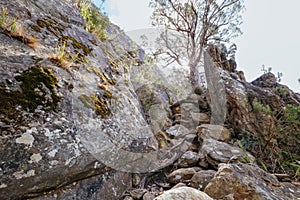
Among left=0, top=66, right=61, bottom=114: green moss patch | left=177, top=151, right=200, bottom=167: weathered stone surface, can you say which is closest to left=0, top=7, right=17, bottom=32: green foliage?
left=0, top=66, right=61, bottom=114: green moss patch

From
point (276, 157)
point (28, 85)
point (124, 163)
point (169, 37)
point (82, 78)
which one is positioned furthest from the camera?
point (169, 37)

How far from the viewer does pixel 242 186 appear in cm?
192

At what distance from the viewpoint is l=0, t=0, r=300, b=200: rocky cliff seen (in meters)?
1.54

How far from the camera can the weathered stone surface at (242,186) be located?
1.88 meters

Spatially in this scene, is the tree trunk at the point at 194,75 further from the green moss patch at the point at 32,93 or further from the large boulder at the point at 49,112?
the green moss patch at the point at 32,93

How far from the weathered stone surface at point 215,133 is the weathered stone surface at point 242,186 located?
1441 mm

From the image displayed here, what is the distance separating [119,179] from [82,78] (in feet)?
4.76

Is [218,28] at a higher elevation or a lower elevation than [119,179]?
higher

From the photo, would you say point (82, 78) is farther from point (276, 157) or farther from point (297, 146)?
point (297, 146)

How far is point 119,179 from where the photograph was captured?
7.34ft

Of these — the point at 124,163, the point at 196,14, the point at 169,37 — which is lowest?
the point at 124,163

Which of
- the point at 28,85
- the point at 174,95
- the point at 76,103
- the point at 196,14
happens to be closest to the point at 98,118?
the point at 76,103

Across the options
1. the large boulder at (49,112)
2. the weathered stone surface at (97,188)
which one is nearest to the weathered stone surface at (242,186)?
the weathered stone surface at (97,188)

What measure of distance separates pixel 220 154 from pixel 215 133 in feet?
2.91
